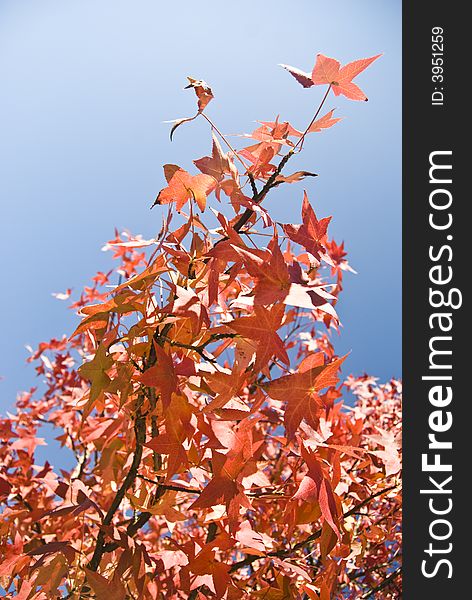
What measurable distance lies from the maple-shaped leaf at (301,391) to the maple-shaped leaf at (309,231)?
0.16 meters

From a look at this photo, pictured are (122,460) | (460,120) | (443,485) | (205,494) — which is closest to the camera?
(205,494)

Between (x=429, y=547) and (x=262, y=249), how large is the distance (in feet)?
2.45

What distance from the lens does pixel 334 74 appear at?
737mm

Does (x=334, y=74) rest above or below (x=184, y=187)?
above

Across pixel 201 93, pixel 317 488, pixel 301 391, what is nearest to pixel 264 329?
pixel 301 391

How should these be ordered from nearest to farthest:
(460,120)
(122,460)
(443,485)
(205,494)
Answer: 1. (205,494)
2. (122,460)
3. (443,485)
4. (460,120)

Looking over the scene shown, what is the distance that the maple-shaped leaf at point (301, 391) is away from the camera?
0.65m

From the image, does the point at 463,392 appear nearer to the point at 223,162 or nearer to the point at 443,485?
the point at 443,485

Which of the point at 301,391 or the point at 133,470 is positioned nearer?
the point at 301,391

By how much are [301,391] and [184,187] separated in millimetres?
312

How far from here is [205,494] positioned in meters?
0.65

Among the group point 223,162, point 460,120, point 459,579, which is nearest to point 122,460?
point 223,162

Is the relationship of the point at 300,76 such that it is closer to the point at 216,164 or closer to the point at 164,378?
the point at 216,164

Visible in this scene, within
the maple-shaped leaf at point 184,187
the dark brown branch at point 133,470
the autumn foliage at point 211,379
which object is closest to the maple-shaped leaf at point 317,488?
the autumn foliage at point 211,379
